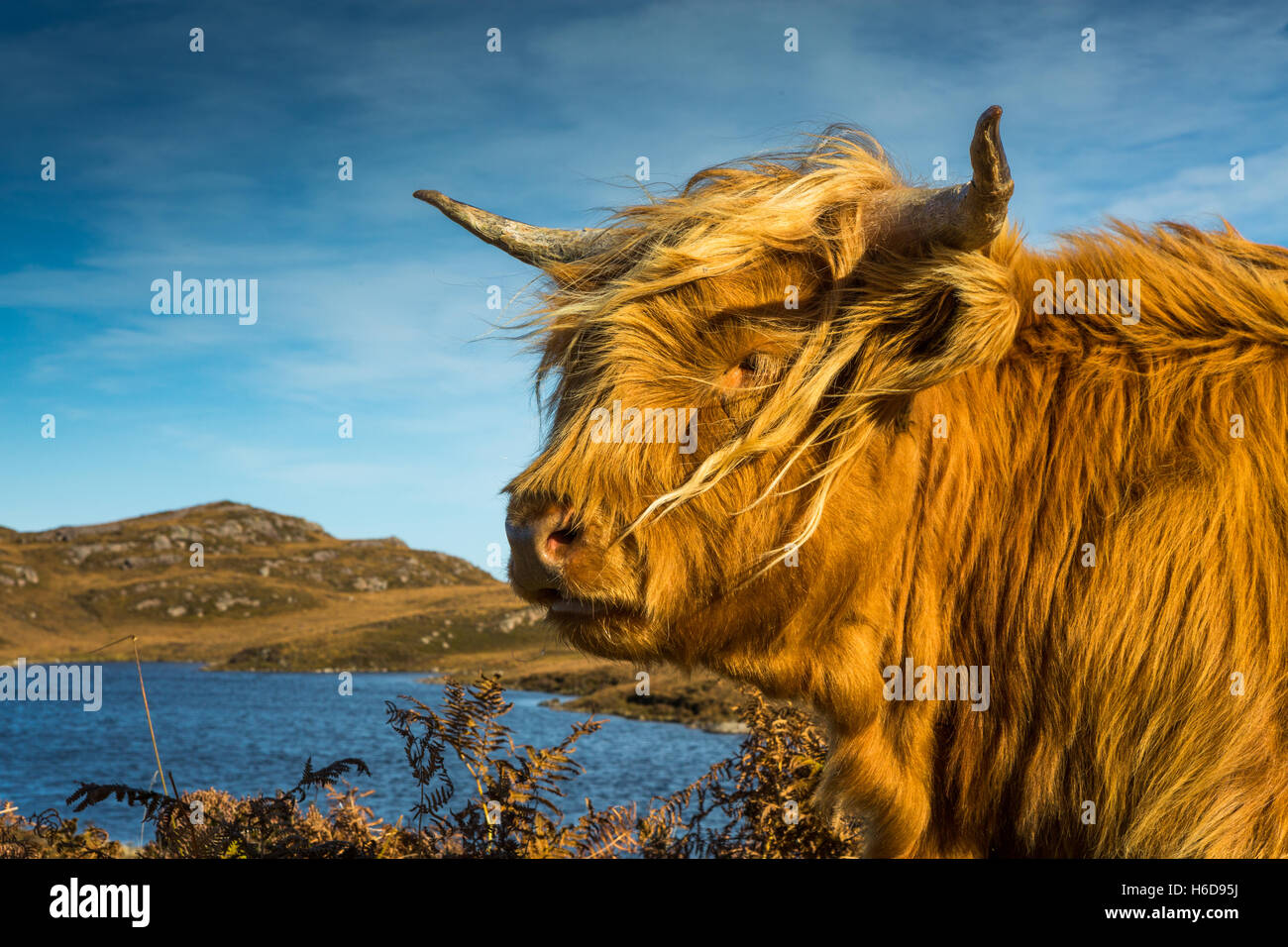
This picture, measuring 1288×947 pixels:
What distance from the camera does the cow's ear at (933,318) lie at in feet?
6.77

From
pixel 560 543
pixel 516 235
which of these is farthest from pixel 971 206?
pixel 516 235

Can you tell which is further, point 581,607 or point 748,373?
point 748,373

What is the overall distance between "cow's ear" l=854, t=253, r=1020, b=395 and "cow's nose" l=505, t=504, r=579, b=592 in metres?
0.83

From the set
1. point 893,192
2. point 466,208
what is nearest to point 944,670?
point 893,192

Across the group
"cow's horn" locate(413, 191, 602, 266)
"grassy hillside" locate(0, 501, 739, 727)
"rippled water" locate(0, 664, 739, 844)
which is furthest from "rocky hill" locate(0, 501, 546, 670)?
A: "cow's horn" locate(413, 191, 602, 266)

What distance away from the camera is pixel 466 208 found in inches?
118

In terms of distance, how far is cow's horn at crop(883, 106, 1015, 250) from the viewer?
70.7 inches

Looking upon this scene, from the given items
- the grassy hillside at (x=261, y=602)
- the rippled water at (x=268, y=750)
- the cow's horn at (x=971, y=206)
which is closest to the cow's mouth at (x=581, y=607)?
the cow's horn at (x=971, y=206)

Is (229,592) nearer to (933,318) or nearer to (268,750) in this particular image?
(268,750)

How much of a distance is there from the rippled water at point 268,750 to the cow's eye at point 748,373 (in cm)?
190

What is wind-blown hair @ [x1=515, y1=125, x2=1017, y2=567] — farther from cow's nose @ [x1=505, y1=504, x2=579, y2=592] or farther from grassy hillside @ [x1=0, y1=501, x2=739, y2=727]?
grassy hillside @ [x1=0, y1=501, x2=739, y2=727]

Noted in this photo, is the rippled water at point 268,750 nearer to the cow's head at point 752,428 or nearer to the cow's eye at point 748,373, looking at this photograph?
the cow's head at point 752,428

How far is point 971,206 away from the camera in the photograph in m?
2.01

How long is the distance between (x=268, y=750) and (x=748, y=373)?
75.2 ft
